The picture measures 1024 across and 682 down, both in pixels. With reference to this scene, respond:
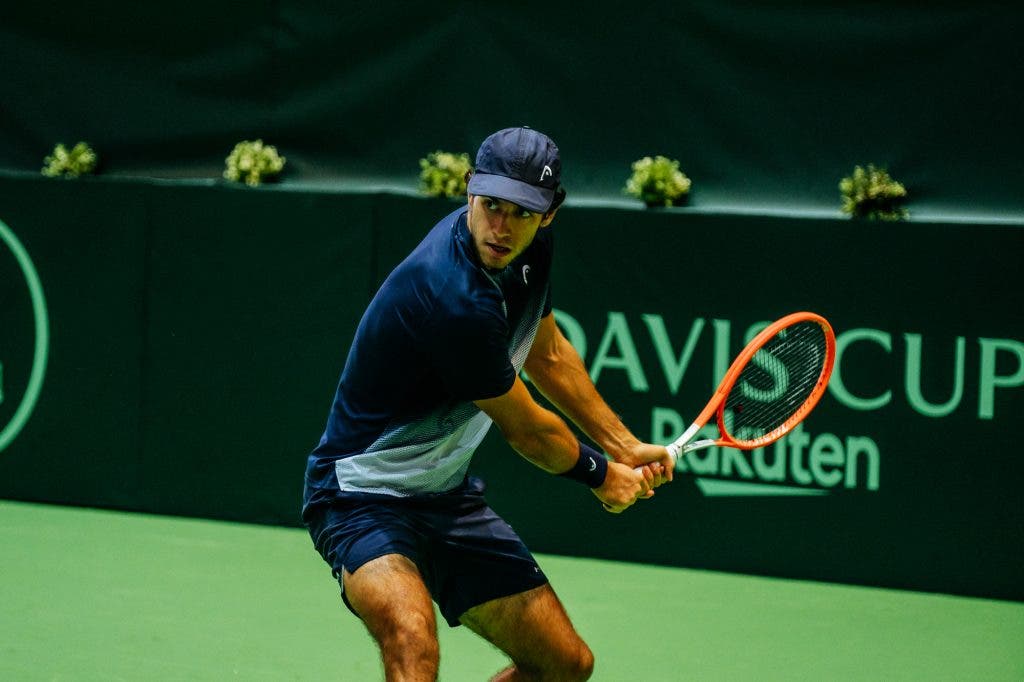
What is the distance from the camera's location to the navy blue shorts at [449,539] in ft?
13.7

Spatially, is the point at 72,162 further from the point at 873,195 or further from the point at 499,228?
the point at 499,228

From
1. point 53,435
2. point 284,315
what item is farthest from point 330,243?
point 53,435

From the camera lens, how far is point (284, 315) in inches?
298

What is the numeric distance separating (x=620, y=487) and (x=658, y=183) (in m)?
3.07

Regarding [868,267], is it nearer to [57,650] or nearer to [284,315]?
[284,315]

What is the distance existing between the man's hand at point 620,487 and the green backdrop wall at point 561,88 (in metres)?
3.12

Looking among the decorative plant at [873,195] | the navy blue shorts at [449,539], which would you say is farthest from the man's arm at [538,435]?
the decorative plant at [873,195]

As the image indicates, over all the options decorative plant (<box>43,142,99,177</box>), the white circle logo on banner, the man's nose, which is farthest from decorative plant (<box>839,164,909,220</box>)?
the white circle logo on banner

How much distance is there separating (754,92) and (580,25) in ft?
2.83

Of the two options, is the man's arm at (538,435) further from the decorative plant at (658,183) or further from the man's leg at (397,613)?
the decorative plant at (658,183)

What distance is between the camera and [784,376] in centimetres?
529

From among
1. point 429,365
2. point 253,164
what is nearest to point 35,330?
point 253,164

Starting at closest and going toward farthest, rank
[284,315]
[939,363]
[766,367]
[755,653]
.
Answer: [766,367], [755,653], [939,363], [284,315]

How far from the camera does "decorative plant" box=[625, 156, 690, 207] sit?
7133 millimetres
